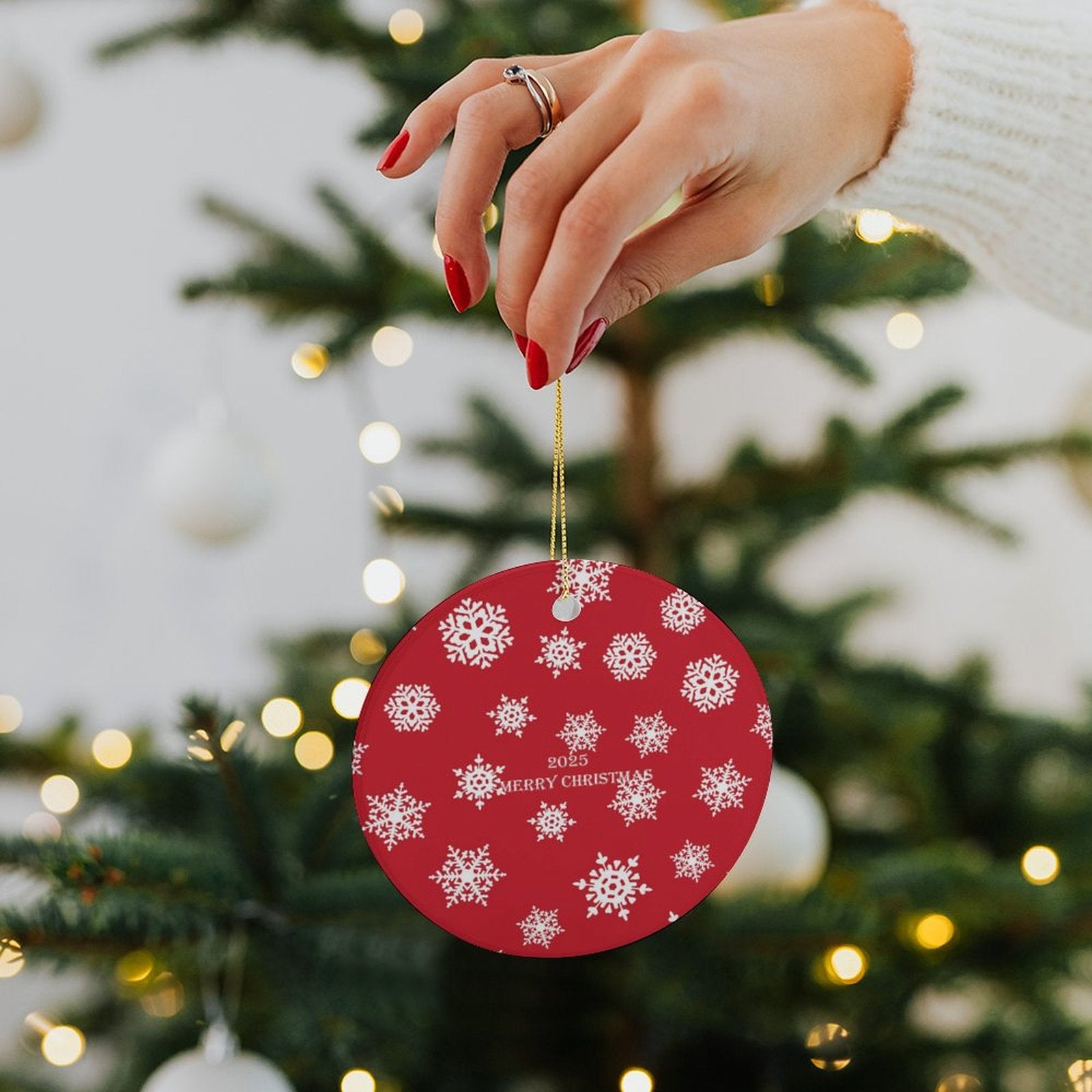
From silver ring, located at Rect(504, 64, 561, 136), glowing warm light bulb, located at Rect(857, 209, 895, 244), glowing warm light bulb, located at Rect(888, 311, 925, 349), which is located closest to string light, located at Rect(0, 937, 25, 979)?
silver ring, located at Rect(504, 64, 561, 136)

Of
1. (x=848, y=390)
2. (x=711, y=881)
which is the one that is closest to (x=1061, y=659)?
(x=848, y=390)

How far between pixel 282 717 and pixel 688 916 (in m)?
0.35

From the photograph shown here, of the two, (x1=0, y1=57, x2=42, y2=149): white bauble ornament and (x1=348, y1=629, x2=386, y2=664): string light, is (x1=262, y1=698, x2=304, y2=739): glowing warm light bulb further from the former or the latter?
(x1=0, y1=57, x2=42, y2=149): white bauble ornament

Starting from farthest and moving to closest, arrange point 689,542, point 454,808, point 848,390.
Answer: point 848,390, point 689,542, point 454,808

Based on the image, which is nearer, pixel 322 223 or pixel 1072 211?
pixel 1072 211

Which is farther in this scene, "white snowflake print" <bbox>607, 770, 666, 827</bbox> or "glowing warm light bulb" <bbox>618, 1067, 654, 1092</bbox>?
"glowing warm light bulb" <bbox>618, 1067, 654, 1092</bbox>

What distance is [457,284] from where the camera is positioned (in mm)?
423

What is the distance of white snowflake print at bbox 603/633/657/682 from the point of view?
45cm

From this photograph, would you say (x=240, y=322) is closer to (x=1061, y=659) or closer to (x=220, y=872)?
(x=220, y=872)

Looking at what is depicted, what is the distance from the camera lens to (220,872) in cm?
58

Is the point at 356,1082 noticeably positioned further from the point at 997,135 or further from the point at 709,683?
the point at 997,135

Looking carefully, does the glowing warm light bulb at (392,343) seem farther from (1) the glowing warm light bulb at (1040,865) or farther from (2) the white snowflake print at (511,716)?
(1) the glowing warm light bulb at (1040,865)

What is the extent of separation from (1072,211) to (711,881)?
37cm

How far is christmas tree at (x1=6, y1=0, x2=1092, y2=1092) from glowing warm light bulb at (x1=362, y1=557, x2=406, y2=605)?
0.03 metres
